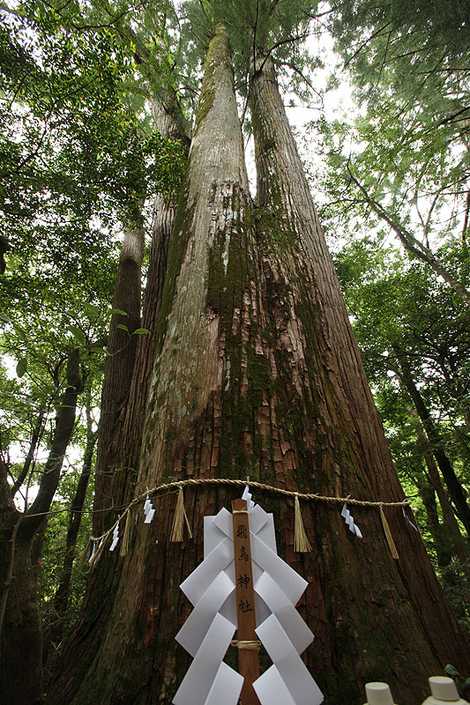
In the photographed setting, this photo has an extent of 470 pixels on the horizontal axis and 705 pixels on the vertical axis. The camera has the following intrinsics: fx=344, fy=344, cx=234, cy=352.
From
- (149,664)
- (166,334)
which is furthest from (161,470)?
(166,334)

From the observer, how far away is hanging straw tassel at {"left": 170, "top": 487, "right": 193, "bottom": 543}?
1080mm

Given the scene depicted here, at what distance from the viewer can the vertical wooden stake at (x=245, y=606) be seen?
73 cm

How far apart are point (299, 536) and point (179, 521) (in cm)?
Result: 38

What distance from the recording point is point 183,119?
5.87m

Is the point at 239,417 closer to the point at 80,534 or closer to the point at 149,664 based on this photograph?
the point at 149,664

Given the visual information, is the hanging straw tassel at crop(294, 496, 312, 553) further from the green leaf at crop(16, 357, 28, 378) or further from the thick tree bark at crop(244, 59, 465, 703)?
the green leaf at crop(16, 357, 28, 378)

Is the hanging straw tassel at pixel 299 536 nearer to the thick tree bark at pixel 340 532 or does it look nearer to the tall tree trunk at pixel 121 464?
the thick tree bark at pixel 340 532

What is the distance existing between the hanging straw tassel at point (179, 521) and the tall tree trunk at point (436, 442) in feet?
18.0

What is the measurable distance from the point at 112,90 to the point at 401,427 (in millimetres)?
7030

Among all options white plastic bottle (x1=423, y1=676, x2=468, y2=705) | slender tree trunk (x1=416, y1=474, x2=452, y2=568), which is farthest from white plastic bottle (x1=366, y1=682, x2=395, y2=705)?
slender tree trunk (x1=416, y1=474, x2=452, y2=568)

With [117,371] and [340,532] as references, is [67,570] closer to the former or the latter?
[117,371]

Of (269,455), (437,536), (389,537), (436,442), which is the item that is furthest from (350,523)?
(437,536)

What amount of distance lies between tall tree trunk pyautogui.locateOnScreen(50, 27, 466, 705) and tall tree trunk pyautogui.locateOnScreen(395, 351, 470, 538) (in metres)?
4.49

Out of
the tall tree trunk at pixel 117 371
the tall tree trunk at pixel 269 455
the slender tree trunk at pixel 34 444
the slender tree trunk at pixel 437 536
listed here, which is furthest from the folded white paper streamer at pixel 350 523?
the slender tree trunk at pixel 437 536
